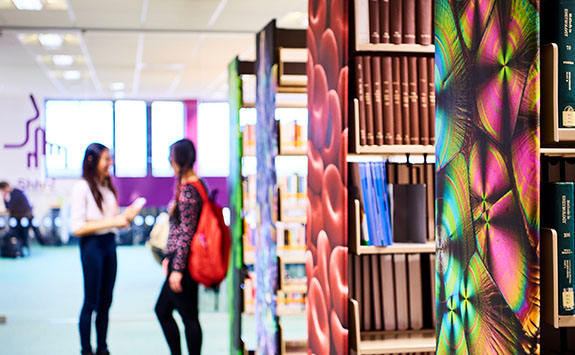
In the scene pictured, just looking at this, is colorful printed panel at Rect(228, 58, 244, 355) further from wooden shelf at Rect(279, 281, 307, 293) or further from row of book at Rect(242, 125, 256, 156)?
wooden shelf at Rect(279, 281, 307, 293)

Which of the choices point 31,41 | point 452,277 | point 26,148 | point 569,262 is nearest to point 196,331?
point 452,277

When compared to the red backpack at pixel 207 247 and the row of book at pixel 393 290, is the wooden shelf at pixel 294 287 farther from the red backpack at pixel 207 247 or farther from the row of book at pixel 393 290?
the row of book at pixel 393 290

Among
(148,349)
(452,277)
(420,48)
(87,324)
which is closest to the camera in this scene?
(452,277)

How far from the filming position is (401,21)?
9.68 ft

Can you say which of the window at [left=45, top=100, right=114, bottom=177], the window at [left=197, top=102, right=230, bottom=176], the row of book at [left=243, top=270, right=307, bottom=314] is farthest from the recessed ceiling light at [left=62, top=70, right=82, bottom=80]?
the row of book at [left=243, top=270, right=307, bottom=314]

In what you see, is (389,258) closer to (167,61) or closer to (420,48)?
(420,48)

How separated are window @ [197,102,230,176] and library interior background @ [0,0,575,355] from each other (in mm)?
19

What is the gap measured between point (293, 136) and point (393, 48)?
171cm

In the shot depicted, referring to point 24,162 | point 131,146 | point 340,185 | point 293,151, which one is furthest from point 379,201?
point 24,162

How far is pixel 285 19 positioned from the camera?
22.6 feet

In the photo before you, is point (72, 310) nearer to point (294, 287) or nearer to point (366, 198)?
point (294, 287)

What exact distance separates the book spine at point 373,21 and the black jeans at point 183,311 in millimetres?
1695

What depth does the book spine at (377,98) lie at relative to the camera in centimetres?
289

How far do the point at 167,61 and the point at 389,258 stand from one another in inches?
200
